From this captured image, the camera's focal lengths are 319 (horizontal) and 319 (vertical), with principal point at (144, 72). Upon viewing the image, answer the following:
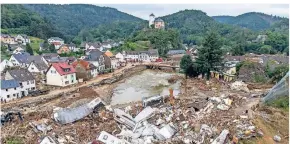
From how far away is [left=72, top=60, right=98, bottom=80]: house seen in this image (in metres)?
23.6

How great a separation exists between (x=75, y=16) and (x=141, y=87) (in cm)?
9056

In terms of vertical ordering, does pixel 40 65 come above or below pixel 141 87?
above

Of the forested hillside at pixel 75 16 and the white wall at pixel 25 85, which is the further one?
the forested hillside at pixel 75 16

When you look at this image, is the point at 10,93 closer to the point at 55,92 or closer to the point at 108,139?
the point at 55,92

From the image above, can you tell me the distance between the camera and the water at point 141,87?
1948 centimetres

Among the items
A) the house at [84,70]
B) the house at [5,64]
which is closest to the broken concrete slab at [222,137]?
the house at [84,70]

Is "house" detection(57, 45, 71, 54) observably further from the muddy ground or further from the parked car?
the muddy ground

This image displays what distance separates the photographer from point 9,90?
18.2 meters

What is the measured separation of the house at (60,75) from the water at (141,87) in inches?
130

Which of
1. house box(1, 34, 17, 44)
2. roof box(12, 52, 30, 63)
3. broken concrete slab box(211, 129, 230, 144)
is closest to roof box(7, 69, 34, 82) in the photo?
roof box(12, 52, 30, 63)

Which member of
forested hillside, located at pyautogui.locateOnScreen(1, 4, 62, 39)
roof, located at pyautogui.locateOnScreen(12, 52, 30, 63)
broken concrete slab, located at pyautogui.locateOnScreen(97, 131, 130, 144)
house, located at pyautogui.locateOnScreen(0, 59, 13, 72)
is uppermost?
forested hillside, located at pyautogui.locateOnScreen(1, 4, 62, 39)

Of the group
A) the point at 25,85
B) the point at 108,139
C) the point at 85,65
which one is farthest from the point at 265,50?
the point at 108,139

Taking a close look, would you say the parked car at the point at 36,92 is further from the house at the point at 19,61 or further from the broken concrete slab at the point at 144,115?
the house at the point at 19,61

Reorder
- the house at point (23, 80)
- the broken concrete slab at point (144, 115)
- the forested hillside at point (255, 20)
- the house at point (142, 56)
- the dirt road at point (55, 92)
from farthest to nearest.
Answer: the forested hillside at point (255, 20), the house at point (142, 56), the house at point (23, 80), the dirt road at point (55, 92), the broken concrete slab at point (144, 115)
